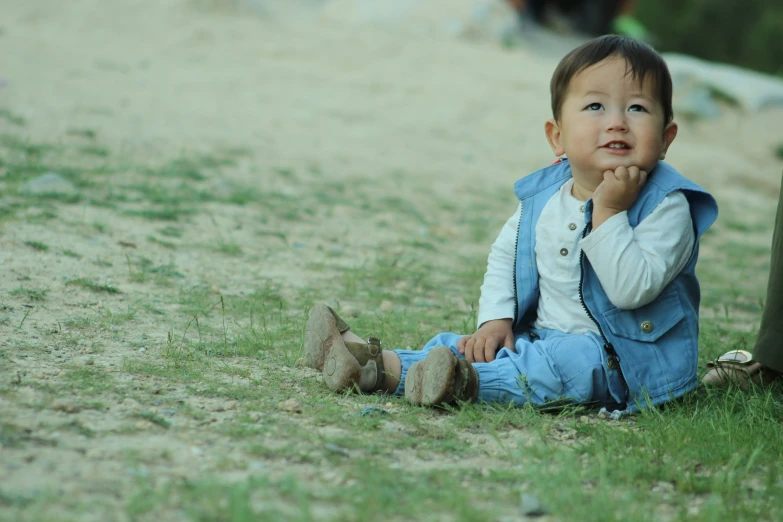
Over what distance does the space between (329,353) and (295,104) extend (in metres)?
6.03

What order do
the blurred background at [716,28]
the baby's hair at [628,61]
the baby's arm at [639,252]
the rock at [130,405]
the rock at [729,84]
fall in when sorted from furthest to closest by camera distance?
1. the blurred background at [716,28]
2. the rock at [729,84]
3. the baby's hair at [628,61]
4. the baby's arm at [639,252]
5. the rock at [130,405]

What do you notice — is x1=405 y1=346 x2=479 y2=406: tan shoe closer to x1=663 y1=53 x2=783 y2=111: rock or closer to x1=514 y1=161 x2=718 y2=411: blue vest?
x1=514 y1=161 x2=718 y2=411: blue vest

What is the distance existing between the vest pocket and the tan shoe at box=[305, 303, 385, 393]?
26.3 inches

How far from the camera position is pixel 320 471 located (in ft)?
6.38

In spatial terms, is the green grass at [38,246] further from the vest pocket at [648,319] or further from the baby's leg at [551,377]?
the vest pocket at [648,319]

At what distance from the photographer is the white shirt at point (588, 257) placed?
97.5 inches

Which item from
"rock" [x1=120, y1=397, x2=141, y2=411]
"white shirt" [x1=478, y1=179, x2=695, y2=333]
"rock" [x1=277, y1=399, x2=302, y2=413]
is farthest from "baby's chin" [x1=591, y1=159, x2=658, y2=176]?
"rock" [x1=120, y1=397, x2=141, y2=411]

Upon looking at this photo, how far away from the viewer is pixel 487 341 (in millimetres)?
2721

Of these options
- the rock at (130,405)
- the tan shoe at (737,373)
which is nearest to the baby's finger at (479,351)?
the tan shoe at (737,373)

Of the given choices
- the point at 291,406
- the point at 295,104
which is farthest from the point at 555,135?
the point at 295,104

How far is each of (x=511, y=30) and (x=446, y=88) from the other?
9.11ft

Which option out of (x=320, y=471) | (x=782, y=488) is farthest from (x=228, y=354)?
(x=782, y=488)

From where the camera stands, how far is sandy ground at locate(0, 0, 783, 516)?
6.21m

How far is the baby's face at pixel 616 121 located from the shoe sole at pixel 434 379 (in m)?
0.71
